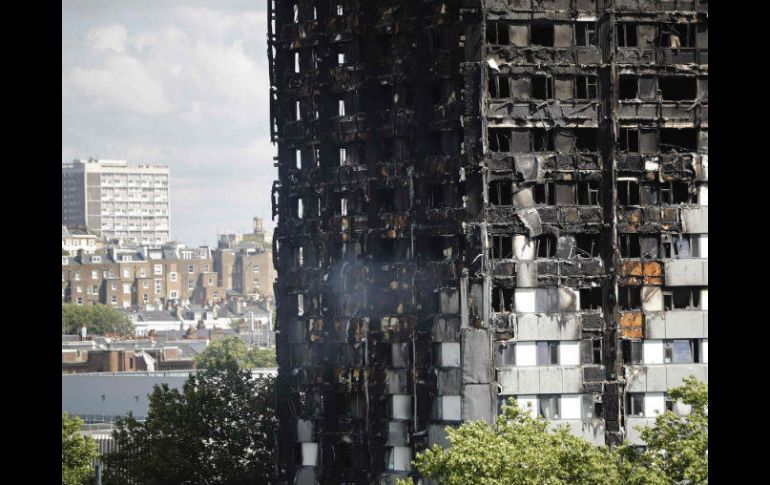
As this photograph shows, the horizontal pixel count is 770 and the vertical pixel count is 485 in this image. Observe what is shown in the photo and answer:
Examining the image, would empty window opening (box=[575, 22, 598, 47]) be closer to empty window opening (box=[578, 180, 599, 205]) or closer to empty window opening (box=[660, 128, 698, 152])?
empty window opening (box=[660, 128, 698, 152])

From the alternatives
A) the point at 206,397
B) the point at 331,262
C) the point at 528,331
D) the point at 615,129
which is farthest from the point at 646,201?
the point at 206,397

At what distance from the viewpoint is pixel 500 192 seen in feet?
236

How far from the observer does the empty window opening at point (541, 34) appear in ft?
237

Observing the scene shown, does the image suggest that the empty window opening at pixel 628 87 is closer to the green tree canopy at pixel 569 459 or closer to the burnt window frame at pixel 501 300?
the burnt window frame at pixel 501 300

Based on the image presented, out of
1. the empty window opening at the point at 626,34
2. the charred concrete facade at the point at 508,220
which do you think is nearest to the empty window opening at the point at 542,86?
the charred concrete facade at the point at 508,220

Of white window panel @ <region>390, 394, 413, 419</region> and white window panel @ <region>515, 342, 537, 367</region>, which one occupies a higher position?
white window panel @ <region>515, 342, 537, 367</region>

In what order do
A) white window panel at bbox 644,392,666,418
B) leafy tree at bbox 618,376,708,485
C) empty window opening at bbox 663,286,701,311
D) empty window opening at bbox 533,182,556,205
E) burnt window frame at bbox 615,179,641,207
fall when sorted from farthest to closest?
empty window opening at bbox 663,286,701,311, burnt window frame at bbox 615,179,641,207, empty window opening at bbox 533,182,556,205, white window panel at bbox 644,392,666,418, leafy tree at bbox 618,376,708,485

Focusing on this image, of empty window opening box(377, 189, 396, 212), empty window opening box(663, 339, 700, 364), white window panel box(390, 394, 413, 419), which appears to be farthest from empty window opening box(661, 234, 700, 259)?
white window panel box(390, 394, 413, 419)

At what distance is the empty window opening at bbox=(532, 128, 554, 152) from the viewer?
71.9m

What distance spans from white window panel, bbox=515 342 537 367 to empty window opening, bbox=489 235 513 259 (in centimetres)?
422

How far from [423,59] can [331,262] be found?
1144 centimetres

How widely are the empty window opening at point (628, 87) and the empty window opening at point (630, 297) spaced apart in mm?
9214
